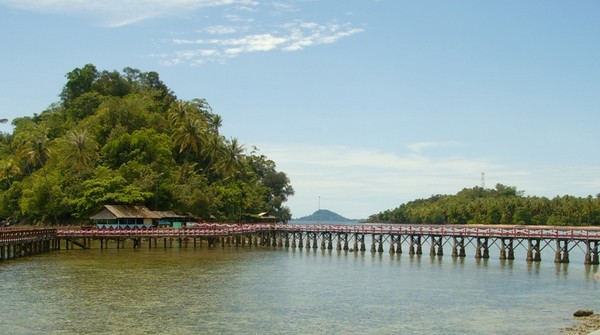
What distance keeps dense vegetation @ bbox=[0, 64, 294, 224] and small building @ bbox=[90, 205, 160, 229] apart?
1.58m

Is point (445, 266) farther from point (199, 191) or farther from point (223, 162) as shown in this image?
point (223, 162)

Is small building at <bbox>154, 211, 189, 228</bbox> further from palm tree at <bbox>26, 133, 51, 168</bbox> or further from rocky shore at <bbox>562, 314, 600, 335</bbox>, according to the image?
rocky shore at <bbox>562, 314, 600, 335</bbox>

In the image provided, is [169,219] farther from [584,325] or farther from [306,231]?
[584,325]

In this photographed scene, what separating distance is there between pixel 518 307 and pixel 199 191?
191 ft

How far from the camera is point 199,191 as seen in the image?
88.8m

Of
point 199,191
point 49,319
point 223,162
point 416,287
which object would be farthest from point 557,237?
point 223,162

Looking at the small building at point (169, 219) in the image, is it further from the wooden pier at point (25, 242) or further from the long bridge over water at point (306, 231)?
the wooden pier at point (25, 242)

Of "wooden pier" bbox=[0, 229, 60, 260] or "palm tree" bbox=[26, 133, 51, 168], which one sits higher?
"palm tree" bbox=[26, 133, 51, 168]

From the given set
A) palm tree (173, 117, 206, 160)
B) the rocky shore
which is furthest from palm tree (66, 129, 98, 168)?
the rocky shore

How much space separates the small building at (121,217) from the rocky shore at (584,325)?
52957 mm

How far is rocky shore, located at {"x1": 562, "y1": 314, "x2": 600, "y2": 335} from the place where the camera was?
27.8 metres

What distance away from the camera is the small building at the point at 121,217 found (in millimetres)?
76625

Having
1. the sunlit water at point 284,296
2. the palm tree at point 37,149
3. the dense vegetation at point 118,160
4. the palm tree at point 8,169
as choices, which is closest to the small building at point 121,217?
the dense vegetation at point 118,160

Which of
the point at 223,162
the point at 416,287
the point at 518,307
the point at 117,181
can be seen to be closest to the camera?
the point at 518,307
